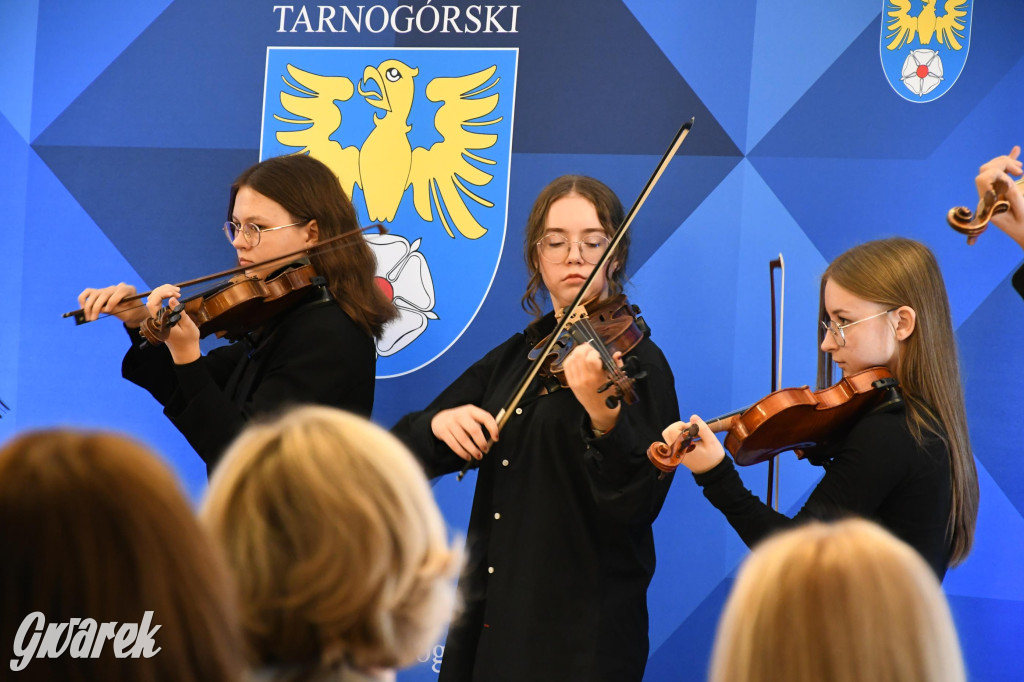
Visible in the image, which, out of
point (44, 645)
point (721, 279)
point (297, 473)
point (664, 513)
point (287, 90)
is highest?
→ point (287, 90)

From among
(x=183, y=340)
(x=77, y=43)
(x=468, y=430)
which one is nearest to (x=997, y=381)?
(x=468, y=430)

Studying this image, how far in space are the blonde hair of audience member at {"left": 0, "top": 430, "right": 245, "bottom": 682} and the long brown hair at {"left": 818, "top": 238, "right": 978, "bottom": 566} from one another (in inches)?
63.9

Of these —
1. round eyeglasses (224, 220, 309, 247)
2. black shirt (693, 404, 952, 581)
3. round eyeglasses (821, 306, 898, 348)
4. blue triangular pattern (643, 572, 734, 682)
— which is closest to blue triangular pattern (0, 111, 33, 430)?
round eyeglasses (224, 220, 309, 247)

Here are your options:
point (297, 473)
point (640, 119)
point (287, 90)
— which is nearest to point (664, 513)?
point (640, 119)

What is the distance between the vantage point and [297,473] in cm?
119

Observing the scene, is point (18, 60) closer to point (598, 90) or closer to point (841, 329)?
point (598, 90)

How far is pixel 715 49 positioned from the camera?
3256 mm

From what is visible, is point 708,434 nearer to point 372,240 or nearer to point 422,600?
point 422,600

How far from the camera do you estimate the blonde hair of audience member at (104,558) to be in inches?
34.9

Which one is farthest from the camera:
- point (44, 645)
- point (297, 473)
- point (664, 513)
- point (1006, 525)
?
point (664, 513)

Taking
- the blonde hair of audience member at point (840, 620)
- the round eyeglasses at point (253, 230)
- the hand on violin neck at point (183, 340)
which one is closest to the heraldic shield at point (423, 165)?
the round eyeglasses at point (253, 230)

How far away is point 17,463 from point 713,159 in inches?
104

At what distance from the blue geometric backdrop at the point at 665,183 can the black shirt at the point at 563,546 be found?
874 mm

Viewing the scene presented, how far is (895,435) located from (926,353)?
24cm
